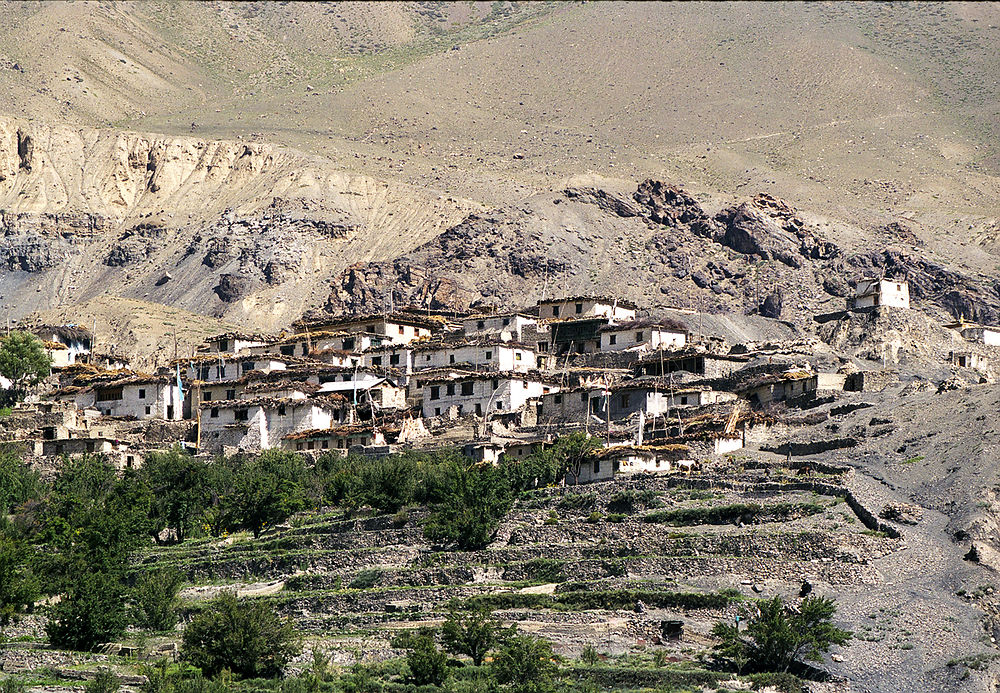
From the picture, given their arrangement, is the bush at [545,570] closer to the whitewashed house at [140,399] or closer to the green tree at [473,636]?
the green tree at [473,636]

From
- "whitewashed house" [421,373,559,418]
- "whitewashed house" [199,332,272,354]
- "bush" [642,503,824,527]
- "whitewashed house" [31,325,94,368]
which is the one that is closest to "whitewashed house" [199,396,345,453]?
"whitewashed house" [421,373,559,418]

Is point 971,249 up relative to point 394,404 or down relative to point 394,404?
up

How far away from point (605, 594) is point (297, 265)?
4430 inches

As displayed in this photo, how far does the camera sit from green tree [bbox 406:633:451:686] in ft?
178

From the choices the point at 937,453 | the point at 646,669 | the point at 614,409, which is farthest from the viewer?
the point at 614,409

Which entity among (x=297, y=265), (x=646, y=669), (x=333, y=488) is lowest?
(x=646, y=669)

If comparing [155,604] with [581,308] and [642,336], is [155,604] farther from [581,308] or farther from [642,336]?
[581,308]

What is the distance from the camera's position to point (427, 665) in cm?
5444

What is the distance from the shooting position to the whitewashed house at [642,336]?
10188cm

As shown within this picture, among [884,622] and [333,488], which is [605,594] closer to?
[884,622]

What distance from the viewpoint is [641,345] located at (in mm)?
101750

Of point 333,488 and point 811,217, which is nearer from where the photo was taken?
point 333,488

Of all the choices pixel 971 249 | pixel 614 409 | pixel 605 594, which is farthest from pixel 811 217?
pixel 605 594

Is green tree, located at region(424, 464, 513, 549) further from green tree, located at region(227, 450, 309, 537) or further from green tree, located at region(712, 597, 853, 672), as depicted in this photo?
green tree, located at region(712, 597, 853, 672)
